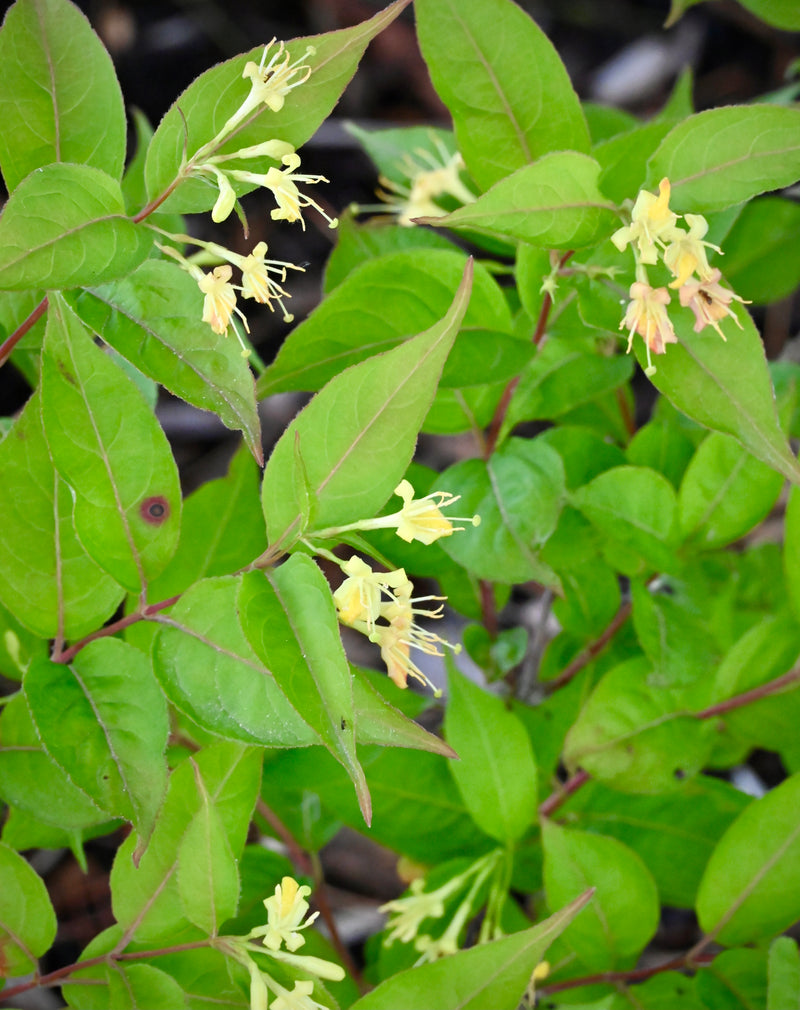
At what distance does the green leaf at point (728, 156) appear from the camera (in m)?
0.64

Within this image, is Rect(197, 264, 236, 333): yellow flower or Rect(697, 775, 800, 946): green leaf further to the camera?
Rect(697, 775, 800, 946): green leaf

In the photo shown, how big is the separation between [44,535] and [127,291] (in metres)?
0.20

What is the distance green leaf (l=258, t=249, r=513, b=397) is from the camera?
2.50 feet

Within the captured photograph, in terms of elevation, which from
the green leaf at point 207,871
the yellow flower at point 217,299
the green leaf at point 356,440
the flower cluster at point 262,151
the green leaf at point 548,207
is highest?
the flower cluster at point 262,151

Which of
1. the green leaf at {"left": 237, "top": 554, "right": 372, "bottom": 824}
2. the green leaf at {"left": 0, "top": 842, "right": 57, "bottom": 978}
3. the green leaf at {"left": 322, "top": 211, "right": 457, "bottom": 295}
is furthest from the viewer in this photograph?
the green leaf at {"left": 322, "top": 211, "right": 457, "bottom": 295}

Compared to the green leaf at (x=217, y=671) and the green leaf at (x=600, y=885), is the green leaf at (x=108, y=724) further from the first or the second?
the green leaf at (x=600, y=885)

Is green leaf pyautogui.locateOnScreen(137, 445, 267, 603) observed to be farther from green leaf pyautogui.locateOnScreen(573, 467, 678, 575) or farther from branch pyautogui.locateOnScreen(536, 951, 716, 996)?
branch pyautogui.locateOnScreen(536, 951, 716, 996)

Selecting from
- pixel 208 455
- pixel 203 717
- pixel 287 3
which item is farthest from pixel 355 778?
pixel 287 3

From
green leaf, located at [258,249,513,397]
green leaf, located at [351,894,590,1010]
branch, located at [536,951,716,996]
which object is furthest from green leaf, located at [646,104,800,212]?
branch, located at [536,951,716,996]

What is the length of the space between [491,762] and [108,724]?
402mm

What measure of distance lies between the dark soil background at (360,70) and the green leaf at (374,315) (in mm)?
1063

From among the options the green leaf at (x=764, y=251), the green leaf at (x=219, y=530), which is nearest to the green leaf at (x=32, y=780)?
the green leaf at (x=219, y=530)

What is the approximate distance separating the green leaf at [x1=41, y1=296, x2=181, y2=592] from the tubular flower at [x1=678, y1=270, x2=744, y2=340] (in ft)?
1.28

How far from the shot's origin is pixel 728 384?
2.23ft
